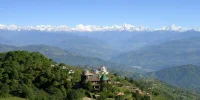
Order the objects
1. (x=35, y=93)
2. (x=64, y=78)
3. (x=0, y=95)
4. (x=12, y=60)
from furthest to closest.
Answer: (x=12, y=60)
(x=64, y=78)
(x=35, y=93)
(x=0, y=95)

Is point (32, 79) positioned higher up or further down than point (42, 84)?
higher up

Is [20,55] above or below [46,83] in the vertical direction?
above

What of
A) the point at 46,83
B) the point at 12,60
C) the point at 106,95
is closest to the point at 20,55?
the point at 12,60

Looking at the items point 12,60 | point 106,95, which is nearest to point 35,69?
point 12,60

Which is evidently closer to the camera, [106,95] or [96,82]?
[106,95]

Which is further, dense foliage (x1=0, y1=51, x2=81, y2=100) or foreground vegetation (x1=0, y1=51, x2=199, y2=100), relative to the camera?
dense foliage (x1=0, y1=51, x2=81, y2=100)

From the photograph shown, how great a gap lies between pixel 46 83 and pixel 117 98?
2072 cm

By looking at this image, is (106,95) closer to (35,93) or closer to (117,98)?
(117,98)

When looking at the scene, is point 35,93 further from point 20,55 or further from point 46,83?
point 20,55

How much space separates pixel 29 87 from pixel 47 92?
16.6ft

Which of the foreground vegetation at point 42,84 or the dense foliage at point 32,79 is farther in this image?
the dense foliage at point 32,79

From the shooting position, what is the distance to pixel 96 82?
102 m

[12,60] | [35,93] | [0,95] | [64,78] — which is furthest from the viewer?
[12,60]

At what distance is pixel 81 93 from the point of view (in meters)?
92.1
